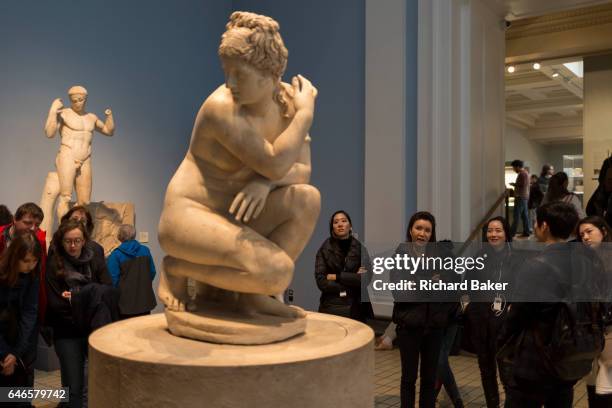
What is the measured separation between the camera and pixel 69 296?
3.54m

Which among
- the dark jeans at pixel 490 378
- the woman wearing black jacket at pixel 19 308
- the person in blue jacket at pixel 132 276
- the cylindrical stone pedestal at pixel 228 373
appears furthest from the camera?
the person in blue jacket at pixel 132 276

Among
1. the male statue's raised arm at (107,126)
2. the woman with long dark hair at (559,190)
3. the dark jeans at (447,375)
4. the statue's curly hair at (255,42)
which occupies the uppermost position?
the male statue's raised arm at (107,126)

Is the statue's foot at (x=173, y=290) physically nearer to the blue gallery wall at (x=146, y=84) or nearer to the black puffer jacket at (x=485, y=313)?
the black puffer jacket at (x=485, y=313)

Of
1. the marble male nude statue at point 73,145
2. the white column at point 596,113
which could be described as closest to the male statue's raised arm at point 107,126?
the marble male nude statue at point 73,145

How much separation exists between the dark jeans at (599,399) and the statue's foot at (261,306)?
1.85 meters

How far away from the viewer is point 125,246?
4.77 meters

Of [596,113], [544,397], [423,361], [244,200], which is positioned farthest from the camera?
[596,113]

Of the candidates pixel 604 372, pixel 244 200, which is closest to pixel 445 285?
pixel 604 372

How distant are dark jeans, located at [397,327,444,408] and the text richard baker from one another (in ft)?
0.86

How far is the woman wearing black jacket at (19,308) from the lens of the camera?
3125 mm

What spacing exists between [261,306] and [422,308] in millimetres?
1421

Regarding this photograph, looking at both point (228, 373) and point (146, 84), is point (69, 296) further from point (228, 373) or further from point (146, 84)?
point (146, 84)

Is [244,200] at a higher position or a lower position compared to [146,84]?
lower

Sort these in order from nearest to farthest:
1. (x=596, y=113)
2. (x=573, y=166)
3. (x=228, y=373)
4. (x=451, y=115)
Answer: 1. (x=228, y=373)
2. (x=451, y=115)
3. (x=596, y=113)
4. (x=573, y=166)
